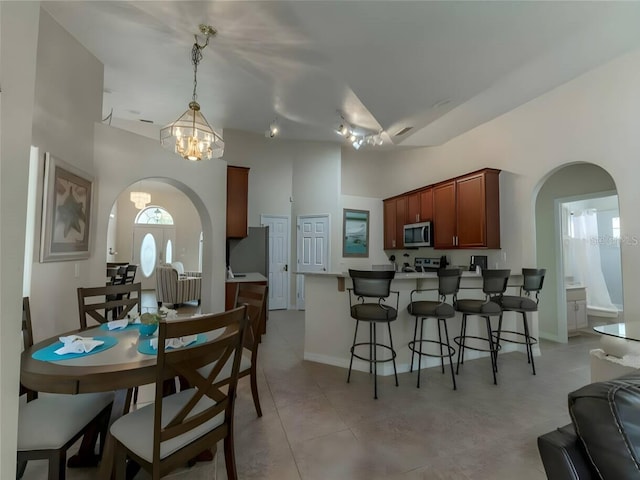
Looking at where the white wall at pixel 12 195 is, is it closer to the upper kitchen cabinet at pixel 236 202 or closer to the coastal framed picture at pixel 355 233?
the upper kitchen cabinet at pixel 236 202

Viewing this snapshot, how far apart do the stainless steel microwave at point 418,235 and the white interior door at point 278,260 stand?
2636 millimetres

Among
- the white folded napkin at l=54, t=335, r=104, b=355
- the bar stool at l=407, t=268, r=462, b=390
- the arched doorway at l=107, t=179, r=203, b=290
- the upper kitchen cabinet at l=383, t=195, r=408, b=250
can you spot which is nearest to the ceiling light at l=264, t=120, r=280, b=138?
the upper kitchen cabinet at l=383, t=195, r=408, b=250

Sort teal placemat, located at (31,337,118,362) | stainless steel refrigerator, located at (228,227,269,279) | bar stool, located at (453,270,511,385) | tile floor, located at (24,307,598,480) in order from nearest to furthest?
teal placemat, located at (31,337,118,362)
tile floor, located at (24,307,598,480)
bar stool, located at (453,270,511,385)
stainless steel refrigerator, located at (228,227,269,279)

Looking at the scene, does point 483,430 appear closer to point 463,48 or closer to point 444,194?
point 463,48

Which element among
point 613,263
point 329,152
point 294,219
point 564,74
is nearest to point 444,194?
point 564,74

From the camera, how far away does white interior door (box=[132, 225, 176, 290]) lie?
9211mm

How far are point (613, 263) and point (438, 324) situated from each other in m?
5.17

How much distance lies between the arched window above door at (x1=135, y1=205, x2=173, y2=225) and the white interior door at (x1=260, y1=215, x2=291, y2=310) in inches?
201

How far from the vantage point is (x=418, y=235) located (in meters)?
5.24

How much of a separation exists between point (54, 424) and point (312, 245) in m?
5.33

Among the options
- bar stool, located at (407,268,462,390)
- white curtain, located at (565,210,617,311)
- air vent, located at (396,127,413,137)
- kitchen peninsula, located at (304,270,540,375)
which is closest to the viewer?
bar stool, located at (407,268,462,390)

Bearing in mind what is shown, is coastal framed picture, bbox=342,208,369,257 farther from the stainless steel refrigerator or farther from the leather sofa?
the leather sofa

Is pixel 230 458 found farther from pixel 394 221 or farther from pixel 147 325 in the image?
pixel 394 221

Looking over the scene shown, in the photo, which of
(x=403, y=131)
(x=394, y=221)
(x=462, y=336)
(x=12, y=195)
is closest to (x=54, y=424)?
(x=12, y=195)
